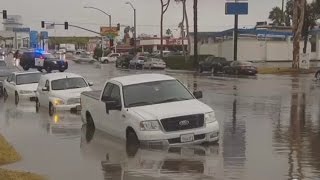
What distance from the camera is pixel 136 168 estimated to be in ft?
34.6

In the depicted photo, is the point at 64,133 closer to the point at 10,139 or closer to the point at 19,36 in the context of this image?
the point at 10,139

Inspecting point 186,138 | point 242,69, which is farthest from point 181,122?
point 242,69

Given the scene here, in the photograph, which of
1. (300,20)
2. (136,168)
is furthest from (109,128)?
(300,20)

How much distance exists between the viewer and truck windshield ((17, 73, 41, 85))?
28.7m

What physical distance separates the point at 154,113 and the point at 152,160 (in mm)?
1477

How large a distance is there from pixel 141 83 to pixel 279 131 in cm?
403

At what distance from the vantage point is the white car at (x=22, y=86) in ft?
90.0

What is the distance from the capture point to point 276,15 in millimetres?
129125

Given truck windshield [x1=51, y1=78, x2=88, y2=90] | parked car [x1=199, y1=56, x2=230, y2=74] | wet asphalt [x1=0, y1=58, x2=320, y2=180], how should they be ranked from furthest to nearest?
parked car [x1=199, y1=56, x2=230, y2=74], truck windshield [x1=51, y1=78, x2=88, y2=90], wet asphalt [x1=0, y1=58, x2=320, y2=180]

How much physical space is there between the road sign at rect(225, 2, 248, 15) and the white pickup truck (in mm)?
53738

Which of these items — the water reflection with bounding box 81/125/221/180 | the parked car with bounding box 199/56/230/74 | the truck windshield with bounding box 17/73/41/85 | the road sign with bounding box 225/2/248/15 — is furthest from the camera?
the road sign with bounding box 225/2/248/15

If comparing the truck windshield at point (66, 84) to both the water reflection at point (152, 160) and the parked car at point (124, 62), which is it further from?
the parked car at point (124, 62)

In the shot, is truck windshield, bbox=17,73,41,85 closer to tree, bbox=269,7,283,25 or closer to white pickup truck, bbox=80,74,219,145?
white pickup truck, bbox=80,74,219,145

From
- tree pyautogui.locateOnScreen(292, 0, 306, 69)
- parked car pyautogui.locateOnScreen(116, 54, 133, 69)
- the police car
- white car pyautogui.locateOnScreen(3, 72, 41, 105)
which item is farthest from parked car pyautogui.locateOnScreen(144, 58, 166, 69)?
white car pyautogui.locateOnScreen(3, 72, 41, 105)
